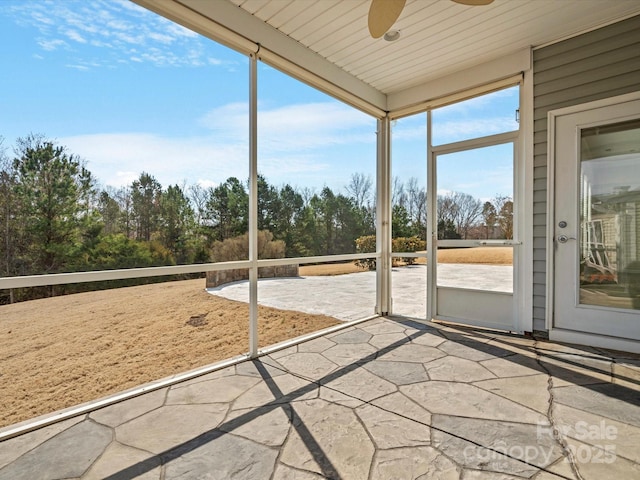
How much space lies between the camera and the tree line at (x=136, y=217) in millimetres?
1929

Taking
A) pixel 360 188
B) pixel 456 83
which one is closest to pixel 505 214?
pixel 456 83

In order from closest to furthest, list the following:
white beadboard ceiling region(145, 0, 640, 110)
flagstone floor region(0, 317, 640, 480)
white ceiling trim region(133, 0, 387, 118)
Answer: flagstone floor region(0, 317, 640, 480) → white ceiling trim region(133, 0, 387, 118) → white beadboard ceiling region(145, 0, 640, 110)

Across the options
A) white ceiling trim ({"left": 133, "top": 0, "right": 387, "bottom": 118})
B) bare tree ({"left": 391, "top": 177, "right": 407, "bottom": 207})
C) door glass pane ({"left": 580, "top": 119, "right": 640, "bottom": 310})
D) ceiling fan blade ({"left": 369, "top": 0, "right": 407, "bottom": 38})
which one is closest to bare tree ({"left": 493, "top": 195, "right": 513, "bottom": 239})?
door glass pane ({"left": 580, "top": 119, "right": 640, "bottom": 310})

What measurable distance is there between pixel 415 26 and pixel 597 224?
242 centimetres

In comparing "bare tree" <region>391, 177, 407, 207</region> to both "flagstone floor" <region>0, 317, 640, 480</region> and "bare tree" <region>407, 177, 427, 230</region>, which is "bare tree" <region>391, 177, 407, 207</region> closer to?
"bare tree" <region>407, 177, 427, 230</region>

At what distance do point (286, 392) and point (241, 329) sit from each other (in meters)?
1.60

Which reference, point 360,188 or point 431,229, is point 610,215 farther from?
point 360,188

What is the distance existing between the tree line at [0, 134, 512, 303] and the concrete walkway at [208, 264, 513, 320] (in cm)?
43

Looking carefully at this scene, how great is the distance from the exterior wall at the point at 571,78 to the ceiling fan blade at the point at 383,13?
1.88 metres

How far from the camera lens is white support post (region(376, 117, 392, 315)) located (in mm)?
4367

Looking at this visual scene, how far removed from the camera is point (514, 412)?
1923mm

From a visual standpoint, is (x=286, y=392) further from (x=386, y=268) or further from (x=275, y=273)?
(x=386, y=268)

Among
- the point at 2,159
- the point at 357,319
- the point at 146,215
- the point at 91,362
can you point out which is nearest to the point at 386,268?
the point at 357,319

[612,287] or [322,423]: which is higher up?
[612,287]
